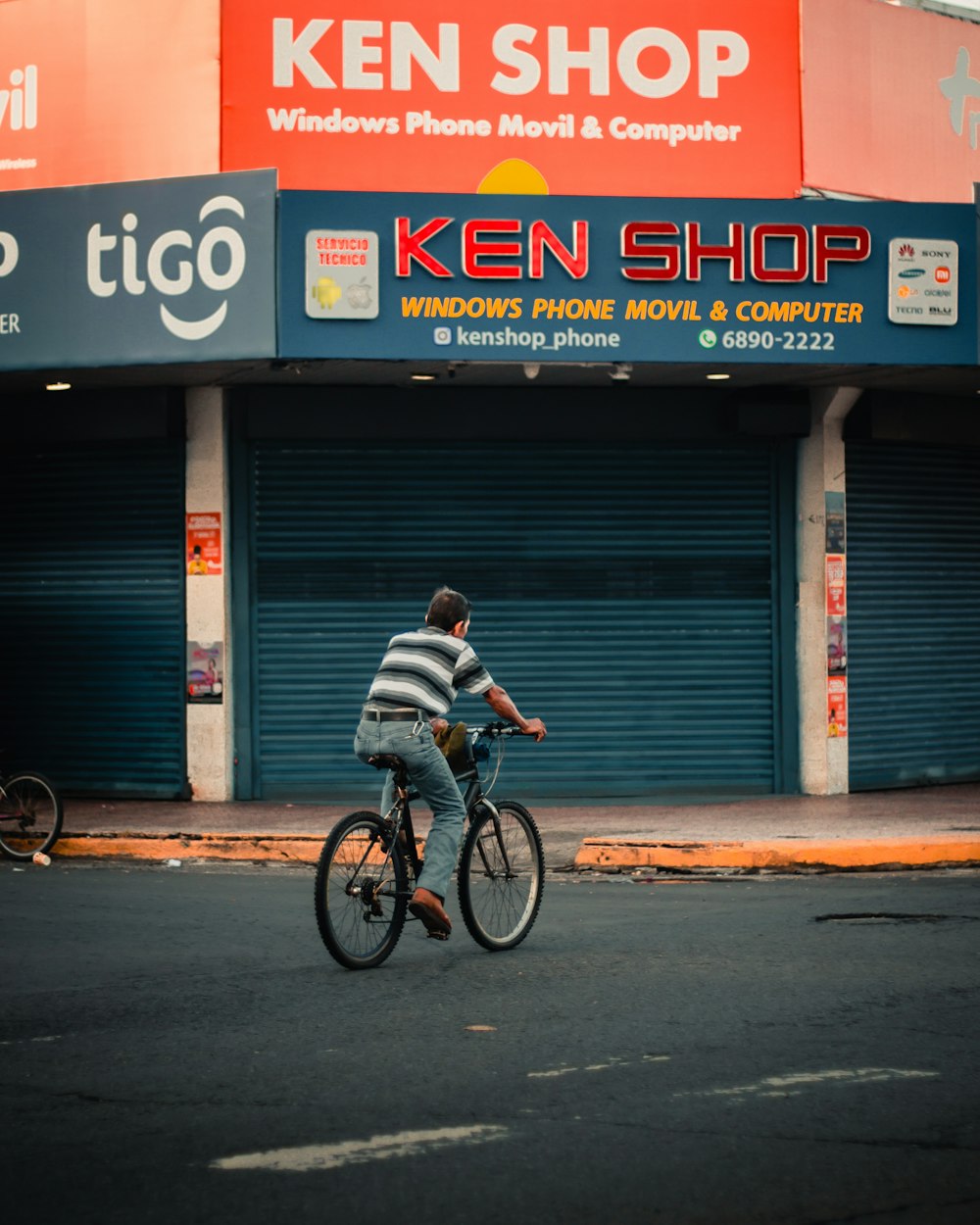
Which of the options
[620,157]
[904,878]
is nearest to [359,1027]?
[904,878]

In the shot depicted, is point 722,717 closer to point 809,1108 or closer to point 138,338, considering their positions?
point 138,338

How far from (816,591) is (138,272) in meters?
6.73

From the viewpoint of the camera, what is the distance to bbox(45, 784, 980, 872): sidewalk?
38.8ft

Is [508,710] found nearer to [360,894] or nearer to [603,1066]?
[360,894]

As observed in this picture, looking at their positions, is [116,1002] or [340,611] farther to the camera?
[340,611]

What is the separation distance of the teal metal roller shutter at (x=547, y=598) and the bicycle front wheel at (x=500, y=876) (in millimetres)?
6955

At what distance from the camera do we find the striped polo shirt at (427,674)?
7.99 metres

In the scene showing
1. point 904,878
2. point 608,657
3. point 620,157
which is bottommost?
point 904,878

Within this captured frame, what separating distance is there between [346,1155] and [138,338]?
400 inches

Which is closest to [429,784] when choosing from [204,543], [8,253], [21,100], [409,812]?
[409,812]

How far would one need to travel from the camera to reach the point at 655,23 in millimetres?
15492

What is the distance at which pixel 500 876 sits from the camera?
8.47 m

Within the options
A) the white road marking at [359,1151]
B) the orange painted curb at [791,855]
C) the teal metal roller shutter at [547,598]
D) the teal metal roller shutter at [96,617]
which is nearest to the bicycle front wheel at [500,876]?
the white road marking at [359,1151]

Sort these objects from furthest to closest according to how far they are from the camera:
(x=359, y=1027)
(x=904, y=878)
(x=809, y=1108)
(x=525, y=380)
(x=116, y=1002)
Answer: (x=525, y=380) < (x=904, y=878) < (x=116, y=1002) < (x=359, y=1027) < (x=809, y=1108)
